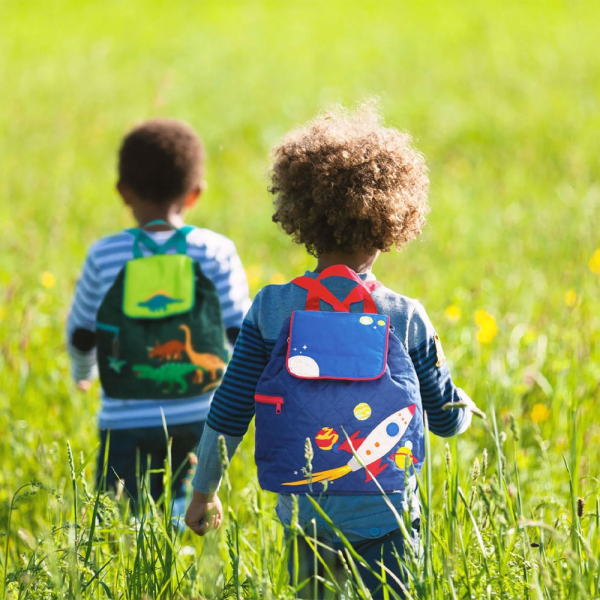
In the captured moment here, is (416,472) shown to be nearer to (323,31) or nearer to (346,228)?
(346,228)

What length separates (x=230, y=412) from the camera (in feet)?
5.72

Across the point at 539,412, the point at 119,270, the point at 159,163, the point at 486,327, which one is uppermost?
the point at 159,163

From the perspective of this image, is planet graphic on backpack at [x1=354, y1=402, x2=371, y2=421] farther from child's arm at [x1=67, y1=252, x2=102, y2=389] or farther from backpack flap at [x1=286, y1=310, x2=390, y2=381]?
child's arm at [x1=67, y1=252, x2=102, y2=389]

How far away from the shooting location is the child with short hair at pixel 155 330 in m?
2.38

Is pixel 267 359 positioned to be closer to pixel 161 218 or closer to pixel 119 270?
pixel 119 270

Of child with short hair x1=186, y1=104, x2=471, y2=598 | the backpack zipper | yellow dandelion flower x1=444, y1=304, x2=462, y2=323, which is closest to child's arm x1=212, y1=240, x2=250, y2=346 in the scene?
child with short hair x1=186, y1=104, x2=471, y2=598

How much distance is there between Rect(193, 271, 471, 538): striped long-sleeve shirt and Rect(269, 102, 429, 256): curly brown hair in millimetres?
108

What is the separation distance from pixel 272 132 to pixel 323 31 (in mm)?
5769

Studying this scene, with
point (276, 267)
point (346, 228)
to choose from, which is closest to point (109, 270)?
point (346, 228)

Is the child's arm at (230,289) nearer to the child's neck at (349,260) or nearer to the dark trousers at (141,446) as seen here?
the dark trousers at (141,446)

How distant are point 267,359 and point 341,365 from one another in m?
0.21

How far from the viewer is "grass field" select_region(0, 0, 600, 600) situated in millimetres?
1598

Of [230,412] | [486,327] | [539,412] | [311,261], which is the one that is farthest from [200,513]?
[311,261]

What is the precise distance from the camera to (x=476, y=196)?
6227 mm
